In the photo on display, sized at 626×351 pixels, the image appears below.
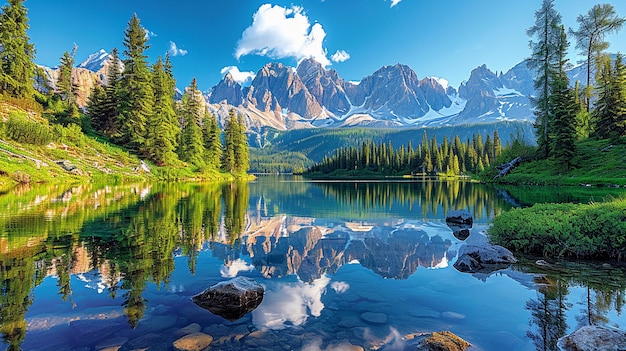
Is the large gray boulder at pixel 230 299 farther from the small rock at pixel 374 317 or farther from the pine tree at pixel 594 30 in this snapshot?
the pine tree at pixel 594 30

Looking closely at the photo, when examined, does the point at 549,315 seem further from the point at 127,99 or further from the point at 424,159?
the point at 424,159

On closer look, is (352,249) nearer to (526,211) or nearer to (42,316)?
(526,211)

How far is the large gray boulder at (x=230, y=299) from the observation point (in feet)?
24.6

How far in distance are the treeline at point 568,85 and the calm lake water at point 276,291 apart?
3961cm

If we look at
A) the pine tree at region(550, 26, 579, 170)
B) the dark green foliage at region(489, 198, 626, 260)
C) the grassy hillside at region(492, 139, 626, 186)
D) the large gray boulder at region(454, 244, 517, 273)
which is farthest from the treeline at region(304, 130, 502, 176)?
the large gray boulder at region(454, 244, 517, 273)

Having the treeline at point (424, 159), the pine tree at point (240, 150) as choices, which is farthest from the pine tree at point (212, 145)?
the treeline at point (424, 159)

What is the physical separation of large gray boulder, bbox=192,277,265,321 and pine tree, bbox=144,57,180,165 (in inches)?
2160

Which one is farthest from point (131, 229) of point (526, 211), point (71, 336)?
point (526, 211)

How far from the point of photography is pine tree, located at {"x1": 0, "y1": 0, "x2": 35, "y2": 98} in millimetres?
48094

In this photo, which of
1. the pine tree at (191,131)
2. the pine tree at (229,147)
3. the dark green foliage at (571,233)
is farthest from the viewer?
the pine tree at (229,147)

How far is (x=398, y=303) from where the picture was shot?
8195mm

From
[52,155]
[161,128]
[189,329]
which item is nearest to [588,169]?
[189,329]

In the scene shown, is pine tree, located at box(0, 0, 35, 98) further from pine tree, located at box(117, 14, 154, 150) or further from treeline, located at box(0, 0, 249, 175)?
pine tree, located at box(117, 14, 154, 150)

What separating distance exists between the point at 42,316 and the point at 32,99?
60.0m
